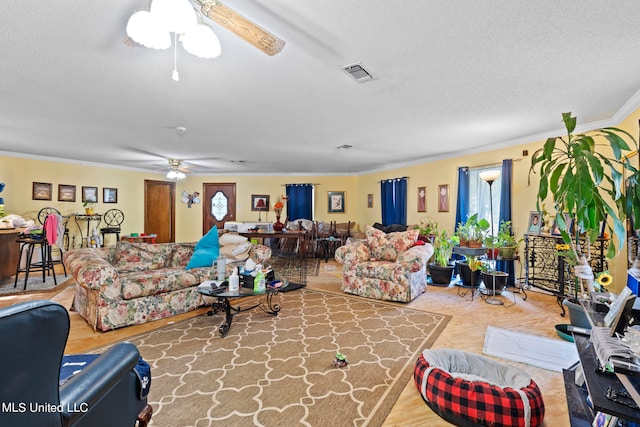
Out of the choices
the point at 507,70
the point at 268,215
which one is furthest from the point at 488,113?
the point at 268,215

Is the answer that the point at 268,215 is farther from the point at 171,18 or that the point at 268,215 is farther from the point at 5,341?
the point at 5,341

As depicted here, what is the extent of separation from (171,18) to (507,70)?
8.60ft

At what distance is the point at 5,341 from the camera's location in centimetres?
70

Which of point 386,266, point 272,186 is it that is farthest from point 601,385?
point 272,186

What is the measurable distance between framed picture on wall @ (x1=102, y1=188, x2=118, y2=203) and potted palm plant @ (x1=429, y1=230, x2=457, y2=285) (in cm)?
781

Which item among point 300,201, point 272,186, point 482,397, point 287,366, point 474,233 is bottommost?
point 287,366

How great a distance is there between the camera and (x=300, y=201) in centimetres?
916

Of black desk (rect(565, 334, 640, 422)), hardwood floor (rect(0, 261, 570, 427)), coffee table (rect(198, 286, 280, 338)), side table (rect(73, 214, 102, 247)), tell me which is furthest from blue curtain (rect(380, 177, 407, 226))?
side table (rect(73, 214, 102, 247))

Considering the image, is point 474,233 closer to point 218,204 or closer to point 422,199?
point 422,199

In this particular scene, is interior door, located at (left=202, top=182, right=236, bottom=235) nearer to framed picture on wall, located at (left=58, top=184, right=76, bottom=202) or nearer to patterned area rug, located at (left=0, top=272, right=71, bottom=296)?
framed picture on wall, located at (left=58, top=184, right=76, bottom=202)

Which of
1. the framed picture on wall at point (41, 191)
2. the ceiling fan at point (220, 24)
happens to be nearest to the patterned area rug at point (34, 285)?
the framed picture on wall at point (41, 191)

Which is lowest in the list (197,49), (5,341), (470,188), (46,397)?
(46,397)

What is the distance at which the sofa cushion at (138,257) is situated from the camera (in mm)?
3957

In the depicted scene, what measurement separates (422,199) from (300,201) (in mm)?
3744
